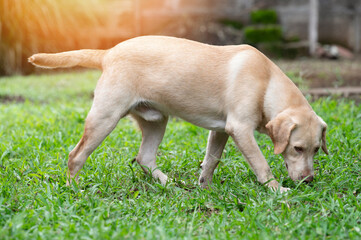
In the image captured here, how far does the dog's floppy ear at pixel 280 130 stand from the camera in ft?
12.3

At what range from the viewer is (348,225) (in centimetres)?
306

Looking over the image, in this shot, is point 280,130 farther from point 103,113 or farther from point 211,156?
point 103,113

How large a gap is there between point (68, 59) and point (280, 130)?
1.90 m

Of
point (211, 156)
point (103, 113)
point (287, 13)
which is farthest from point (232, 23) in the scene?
point (103, 113)

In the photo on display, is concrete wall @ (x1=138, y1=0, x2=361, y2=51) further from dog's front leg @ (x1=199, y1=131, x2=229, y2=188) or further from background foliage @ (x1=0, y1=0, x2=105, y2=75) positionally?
dog's front leg @ (x1=199, y1=131, x2=229, y2=188)

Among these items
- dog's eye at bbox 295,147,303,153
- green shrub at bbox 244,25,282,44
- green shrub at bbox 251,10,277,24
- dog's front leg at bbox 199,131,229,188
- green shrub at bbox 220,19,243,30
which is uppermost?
dog's eye at bbox 295,147,303,153

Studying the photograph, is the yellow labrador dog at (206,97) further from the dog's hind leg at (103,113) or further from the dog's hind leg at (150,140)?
the dog's hind leg at (150,140)

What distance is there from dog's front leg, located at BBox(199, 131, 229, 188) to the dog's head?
0.58m

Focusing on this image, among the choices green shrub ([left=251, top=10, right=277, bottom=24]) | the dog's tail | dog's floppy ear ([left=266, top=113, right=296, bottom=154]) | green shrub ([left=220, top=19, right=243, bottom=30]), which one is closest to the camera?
dog's floppy ear ([left=266, top=113, right=296, bottom=154])

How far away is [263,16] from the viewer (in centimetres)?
1441

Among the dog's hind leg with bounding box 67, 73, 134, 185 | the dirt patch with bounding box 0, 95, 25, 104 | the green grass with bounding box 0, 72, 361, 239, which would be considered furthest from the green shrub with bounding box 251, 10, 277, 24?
the dog's hind leg with bounding box 67, 73, 134, 185

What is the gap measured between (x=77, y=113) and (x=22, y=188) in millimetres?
2837

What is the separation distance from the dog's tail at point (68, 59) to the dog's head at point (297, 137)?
1597mm

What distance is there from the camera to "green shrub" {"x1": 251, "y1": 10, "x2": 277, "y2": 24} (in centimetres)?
1439
